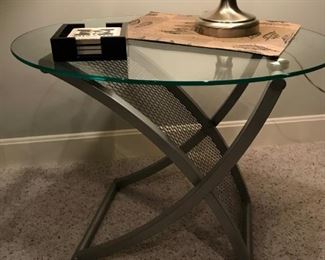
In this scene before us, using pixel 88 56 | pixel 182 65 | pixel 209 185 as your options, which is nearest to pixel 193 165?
pixel 209 185

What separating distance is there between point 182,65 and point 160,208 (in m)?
0.60

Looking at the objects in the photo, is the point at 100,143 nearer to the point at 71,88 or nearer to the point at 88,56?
the point at 71,88

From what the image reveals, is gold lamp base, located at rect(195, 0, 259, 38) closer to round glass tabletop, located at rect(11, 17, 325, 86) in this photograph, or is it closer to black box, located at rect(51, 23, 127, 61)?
round glass tabletop, located at rect(11, 17, 325, 86)

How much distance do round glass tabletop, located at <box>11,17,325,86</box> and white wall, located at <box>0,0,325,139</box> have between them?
421 millimetres

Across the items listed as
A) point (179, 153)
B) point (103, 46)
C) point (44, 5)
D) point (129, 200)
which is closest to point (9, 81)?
point (44, 5)

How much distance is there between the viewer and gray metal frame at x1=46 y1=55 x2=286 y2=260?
90 centimetres

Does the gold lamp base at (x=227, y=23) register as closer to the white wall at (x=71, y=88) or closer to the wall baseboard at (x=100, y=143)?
the white wall at (x=71, y=88)

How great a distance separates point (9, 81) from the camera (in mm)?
1484

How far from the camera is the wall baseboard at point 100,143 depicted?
62.5 inches

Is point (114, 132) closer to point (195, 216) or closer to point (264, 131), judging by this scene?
point (195, 216)

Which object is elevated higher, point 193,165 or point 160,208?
point 193,165

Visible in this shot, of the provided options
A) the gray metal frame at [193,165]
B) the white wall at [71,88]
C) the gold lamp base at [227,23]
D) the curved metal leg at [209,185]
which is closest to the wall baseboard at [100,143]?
the white wall at [71,88]

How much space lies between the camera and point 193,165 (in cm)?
96

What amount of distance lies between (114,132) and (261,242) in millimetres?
708
